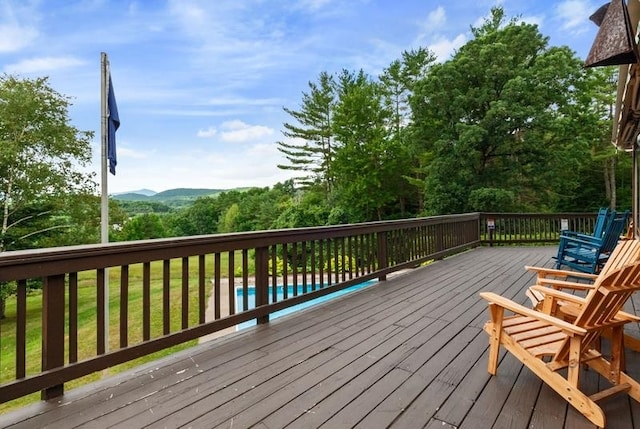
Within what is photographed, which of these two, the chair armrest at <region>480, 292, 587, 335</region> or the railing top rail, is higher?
the railing top rail

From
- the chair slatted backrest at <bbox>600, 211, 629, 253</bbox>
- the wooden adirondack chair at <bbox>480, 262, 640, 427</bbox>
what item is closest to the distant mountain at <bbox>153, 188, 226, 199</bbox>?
the chair slatted backrest at <bbox>600, 211, 629, 253</bbox>

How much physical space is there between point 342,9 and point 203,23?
4.10 meters

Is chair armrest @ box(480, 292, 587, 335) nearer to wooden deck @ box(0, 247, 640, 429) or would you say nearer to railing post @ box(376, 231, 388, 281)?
wooden deck @ box(0, 247, 640, 429)

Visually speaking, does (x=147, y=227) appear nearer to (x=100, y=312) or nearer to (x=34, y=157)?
(x=34, y=157)

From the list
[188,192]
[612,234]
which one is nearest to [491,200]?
[612,234]

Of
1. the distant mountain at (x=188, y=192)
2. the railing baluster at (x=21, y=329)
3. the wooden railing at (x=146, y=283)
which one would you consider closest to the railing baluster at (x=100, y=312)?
the wooden railing at (x=146, y=283)

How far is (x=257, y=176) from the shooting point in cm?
3488

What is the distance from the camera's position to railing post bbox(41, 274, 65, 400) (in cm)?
183

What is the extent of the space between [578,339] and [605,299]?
0.75 ft

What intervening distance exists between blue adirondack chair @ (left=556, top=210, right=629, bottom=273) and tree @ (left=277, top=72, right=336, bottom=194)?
19.8 meters

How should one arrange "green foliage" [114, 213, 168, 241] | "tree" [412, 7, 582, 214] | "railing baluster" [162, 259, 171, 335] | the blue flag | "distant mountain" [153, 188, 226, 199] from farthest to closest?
"distant mountain" [153, 188, 226, 199], "green foliage" [114, 213, 168, 241], "tree" [412, 7, 582, 214], the blue flag, "railing baluster" [162, 259, 171, 335]

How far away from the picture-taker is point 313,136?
25422 mm

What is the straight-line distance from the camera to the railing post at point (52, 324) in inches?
72.2

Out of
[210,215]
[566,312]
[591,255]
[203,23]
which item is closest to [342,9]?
[203,23]
